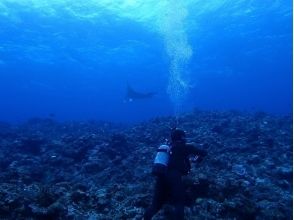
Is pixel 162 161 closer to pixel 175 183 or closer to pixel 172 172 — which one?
pixel 172 172

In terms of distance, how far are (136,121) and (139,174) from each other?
31476mm

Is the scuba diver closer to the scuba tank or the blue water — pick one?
the scuba tank

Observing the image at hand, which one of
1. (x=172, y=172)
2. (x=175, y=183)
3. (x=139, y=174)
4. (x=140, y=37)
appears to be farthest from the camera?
(x=140, y=37)

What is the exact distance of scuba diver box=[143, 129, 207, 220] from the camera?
649 centimetres

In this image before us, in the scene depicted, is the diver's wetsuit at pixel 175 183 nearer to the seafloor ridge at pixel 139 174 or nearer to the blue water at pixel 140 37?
the seafloor ridge at pixel 139 174

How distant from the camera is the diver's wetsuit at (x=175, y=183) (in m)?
6.45

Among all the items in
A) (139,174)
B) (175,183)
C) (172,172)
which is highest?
(139,174)

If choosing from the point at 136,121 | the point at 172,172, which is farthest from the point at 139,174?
the point at 136,121

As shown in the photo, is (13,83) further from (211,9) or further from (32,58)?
(211,9)

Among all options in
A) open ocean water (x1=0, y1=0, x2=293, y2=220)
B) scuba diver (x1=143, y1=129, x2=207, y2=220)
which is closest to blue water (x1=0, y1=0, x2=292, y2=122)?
open ocean water (x1=0, y1=0, x2=293, y2=220)

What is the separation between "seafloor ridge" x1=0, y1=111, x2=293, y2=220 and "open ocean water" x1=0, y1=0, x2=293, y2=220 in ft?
0.13

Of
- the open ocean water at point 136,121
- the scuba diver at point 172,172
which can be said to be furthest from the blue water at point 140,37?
the scuba diver at point 172,172

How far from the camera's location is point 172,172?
6.71 metres

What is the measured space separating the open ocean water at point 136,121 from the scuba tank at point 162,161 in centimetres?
104
